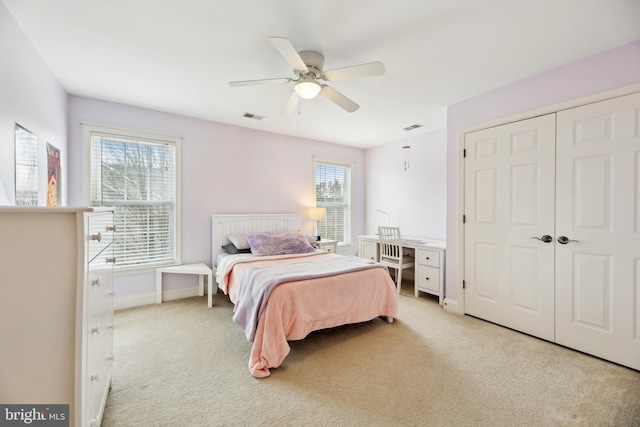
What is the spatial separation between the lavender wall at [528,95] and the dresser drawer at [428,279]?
203 mm

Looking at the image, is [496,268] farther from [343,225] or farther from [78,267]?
[78,267]

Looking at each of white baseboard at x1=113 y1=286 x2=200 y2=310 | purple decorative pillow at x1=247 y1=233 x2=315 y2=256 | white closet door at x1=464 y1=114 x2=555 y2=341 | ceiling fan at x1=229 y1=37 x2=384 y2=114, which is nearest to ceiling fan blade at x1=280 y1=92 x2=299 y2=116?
ceiling fan at x1=229 y1=37 x2=384 y2=114

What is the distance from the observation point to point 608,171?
2174 mm

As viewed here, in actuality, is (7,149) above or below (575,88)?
below

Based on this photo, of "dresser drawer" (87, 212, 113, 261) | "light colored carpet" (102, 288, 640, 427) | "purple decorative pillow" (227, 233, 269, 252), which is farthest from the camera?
"purple decorative pillow" (227, 233, 269, 252)

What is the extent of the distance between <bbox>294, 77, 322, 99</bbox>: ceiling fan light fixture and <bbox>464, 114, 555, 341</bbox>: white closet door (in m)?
1.94

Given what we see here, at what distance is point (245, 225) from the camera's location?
13.7 feet

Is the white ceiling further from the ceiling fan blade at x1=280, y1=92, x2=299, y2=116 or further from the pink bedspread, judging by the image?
the pink bedspread

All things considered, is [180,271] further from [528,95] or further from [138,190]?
[528,95]

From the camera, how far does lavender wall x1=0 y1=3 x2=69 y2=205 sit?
1.74 metres

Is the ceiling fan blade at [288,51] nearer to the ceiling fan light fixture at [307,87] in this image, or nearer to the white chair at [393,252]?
the ceiling fan light fixture at [307,87]

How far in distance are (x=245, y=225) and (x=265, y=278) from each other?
1.92m

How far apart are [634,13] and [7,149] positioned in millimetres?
4183

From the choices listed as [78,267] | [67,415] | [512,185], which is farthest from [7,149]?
[512,185]
